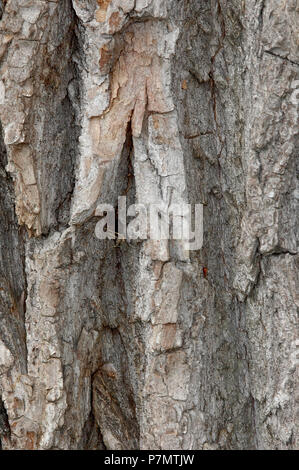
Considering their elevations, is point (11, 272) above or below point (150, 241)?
below

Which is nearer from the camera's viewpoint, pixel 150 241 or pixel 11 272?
pixel 150 241

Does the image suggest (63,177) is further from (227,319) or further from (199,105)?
(227,319)

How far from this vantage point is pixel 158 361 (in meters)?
2.08

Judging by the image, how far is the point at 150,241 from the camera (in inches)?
81.7

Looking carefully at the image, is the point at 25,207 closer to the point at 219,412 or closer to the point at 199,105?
the point at 199,105

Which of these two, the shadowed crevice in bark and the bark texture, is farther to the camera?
the shadowed crevice in bark

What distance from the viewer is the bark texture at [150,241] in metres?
2.01

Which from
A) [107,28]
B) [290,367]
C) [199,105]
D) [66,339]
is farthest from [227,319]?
[107,28]

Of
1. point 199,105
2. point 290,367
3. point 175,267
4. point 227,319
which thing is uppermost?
point 199,105

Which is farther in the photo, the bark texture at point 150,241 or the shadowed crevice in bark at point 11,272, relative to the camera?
the shadowed crevice in bark at point 11,272

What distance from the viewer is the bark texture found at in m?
2.01

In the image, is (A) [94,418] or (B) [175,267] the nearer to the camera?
(B) [175,267]

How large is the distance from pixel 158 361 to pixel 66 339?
1.05 feet

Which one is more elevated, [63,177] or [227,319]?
[63,177]
